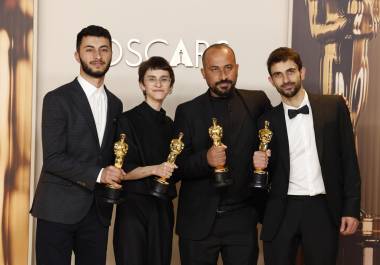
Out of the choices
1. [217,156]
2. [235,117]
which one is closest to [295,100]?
[235,117]

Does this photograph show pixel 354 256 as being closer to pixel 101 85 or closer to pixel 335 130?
pixel 335 130

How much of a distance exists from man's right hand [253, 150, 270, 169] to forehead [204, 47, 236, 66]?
1.88 feet

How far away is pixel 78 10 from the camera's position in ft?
12.9

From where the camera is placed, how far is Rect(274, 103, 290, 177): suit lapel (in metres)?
2.97

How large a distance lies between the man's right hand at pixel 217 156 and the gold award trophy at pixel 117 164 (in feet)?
1.49

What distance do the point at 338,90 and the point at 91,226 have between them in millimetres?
2141

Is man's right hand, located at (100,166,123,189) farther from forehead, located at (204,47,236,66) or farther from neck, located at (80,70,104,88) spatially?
forehead, located at (204,47,236,66)

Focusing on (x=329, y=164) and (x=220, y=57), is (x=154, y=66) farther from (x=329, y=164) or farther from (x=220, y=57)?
(x=329, y=164)

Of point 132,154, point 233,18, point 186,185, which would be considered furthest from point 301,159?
point 233,18

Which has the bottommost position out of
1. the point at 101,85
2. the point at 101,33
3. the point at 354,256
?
the point at 354,256

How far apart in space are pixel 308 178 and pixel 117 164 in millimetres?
1032

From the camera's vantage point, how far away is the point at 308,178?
296cm

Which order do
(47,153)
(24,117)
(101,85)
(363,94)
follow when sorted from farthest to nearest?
(363,94) → (24,117) → (101,85) → (47,153)

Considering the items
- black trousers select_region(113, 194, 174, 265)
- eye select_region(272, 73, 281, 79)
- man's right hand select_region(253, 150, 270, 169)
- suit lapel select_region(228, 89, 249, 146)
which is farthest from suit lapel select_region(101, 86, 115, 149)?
eye select_region(272, 73, 281, 79)
